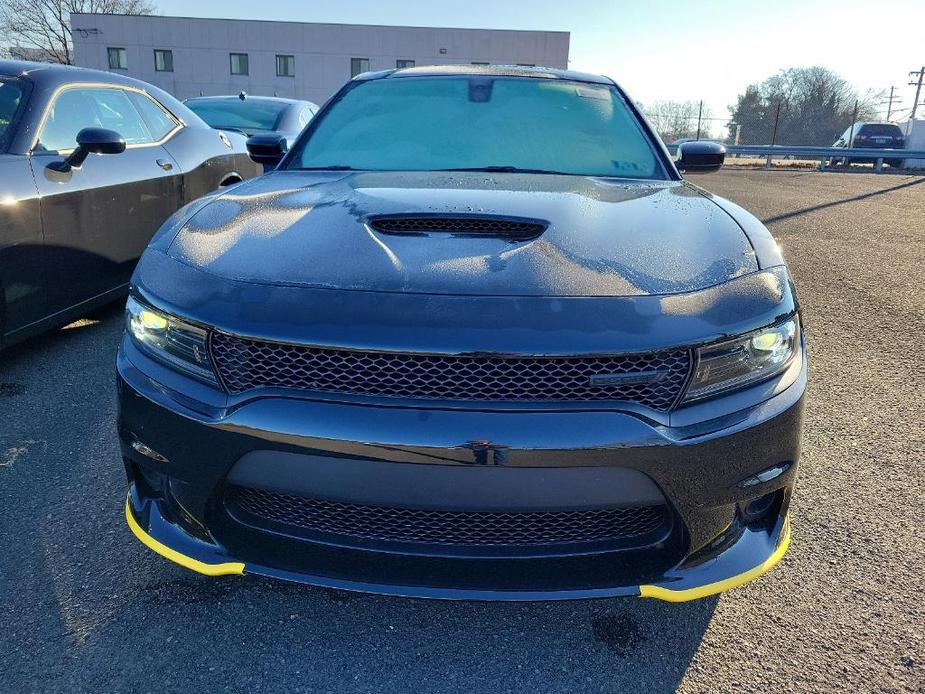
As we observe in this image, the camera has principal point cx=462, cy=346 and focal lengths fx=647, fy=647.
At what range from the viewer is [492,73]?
2.96 m

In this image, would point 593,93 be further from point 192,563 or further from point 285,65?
point 285,65

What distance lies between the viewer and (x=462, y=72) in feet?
9.77

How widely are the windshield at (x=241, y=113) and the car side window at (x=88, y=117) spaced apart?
89.2 inches

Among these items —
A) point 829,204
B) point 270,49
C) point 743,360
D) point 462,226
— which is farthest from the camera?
point 270,49

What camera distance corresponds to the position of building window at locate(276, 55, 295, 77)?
124 ft

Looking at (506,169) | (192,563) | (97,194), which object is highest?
(506,169)

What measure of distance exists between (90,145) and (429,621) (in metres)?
3.00

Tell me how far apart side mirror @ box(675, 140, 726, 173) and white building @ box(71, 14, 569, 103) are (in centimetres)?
3649

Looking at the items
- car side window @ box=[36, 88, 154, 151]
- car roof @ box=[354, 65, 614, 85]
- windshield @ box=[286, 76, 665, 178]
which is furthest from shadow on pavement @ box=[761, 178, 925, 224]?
car side window @ box=[36, 88, 154, 151]

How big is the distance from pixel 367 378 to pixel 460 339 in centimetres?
22

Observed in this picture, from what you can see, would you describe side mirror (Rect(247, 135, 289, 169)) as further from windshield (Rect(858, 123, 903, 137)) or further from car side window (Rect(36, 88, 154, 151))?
windshield (Rect(858, 123, 903, 137))

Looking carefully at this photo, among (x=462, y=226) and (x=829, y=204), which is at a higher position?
(x=462, y=226)

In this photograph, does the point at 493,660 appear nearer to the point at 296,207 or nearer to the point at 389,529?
the point at 389,529

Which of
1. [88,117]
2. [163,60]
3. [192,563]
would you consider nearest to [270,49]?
[163,60]
